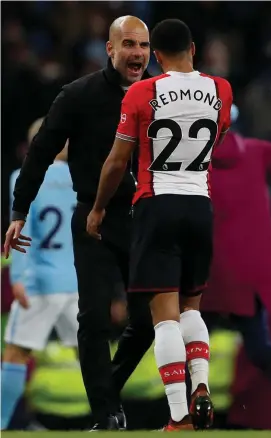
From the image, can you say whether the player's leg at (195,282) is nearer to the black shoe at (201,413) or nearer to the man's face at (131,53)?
the black shoe at (201,413)

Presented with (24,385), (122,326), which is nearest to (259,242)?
(122,326)

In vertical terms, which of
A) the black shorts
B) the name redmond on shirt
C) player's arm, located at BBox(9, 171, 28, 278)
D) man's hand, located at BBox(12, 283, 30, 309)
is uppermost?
the name redmond on shirt

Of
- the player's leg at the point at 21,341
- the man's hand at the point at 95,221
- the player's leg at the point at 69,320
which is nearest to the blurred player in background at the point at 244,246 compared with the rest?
the player's leg at the point at 69,320

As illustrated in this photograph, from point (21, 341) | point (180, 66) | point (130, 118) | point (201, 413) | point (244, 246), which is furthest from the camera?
point (21, 341)

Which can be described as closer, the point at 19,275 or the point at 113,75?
the point at 113,75

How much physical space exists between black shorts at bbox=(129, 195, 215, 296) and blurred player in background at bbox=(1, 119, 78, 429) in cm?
302

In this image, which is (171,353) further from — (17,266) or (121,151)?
(17,266)

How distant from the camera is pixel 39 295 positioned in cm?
918

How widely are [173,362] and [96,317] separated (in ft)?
2.27

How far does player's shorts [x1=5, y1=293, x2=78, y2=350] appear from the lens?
9.10 meters

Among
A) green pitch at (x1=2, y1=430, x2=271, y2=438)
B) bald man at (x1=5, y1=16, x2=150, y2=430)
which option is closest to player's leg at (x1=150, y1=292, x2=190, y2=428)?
green pitch at (x1=2, y1=430, x2=271, y2=438)

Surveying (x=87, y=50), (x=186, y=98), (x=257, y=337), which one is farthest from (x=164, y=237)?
(x=87, y=50)

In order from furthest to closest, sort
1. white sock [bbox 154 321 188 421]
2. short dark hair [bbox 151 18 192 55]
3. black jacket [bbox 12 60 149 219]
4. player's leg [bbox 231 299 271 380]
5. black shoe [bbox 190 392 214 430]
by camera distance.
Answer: player's leg [bbox 231 299 271 380] → black jacket [bbox 12 60 149 219] → short dark hair [bbox 151 18 192 55] → white sock [bbox 154 321 188 421] → black shoe [bbox 190 392 214 430]

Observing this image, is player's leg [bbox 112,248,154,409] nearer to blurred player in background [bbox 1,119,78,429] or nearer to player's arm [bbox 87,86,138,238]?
player's arm [bbox 87,86,138,238]
